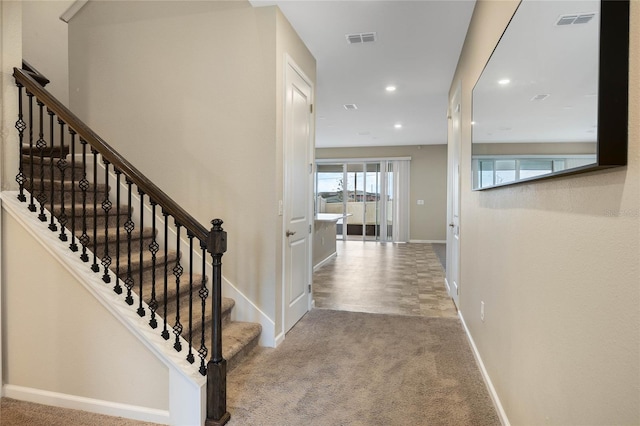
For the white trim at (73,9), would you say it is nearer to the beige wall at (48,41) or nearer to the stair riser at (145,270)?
the beige wall at (48,41)

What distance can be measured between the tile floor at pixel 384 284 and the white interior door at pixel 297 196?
70 cm

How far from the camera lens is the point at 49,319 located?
2225 mm

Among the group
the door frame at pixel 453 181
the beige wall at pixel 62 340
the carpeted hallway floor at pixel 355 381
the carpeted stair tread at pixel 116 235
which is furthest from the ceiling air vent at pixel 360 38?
the beige wall at pixel 62 340

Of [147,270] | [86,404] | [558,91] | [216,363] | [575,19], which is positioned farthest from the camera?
[147,270]

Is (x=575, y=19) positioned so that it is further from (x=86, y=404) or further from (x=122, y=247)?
(x=122, y=247)

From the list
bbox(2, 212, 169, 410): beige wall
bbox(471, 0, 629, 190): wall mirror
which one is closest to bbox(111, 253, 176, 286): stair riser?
bbox(2, 212, 169, 410): beige wall

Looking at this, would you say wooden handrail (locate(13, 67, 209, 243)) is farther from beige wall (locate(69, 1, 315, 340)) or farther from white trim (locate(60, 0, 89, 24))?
white trim (locate(60, 0, 89, 24))

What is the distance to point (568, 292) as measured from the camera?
1.21m

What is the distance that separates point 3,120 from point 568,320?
2.98 m

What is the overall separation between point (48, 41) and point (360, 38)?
3272mm

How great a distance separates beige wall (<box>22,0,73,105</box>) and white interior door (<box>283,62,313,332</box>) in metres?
2.55

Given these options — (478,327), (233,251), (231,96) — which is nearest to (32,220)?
(233,251)

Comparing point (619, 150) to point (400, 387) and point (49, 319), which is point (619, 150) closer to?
point (400, 387)

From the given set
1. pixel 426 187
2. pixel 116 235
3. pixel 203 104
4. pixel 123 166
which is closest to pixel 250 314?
pixel 116 235
